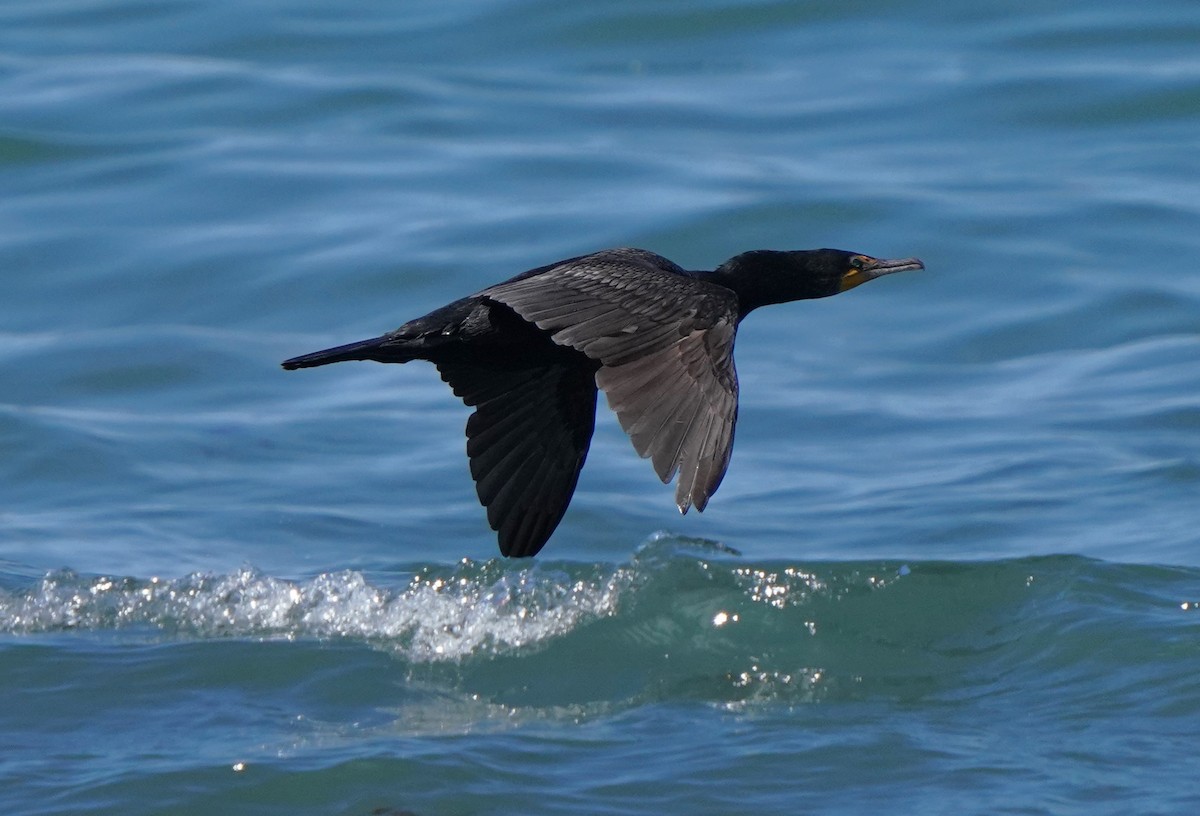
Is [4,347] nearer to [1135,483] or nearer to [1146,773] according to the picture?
[1135,483]

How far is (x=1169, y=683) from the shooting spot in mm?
7465

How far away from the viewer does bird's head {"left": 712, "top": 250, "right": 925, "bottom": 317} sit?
7391 mm

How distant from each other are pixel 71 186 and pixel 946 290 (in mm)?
6916

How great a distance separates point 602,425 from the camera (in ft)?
37.4

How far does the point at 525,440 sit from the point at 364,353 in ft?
3.00

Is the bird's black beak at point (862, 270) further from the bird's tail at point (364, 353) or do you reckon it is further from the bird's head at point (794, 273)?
the bird's tail at point (364, 353)

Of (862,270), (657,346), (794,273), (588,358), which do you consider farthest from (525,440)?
(862,270)

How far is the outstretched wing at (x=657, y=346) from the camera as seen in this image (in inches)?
221

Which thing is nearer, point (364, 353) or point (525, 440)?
point (364, 353)

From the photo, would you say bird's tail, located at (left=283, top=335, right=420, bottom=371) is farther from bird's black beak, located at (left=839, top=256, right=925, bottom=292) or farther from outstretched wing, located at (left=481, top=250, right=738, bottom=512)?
bird's black beak, located at (left=839, top=256, right=925, bottom=292)

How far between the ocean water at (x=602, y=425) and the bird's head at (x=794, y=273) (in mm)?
1563

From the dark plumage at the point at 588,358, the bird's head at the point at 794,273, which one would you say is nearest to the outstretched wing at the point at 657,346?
the dark plumage at the point at 588,358

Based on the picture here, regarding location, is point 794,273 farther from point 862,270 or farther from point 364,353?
point 364,353

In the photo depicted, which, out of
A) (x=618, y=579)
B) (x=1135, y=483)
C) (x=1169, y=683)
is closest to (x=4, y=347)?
(x=618, y=579)
